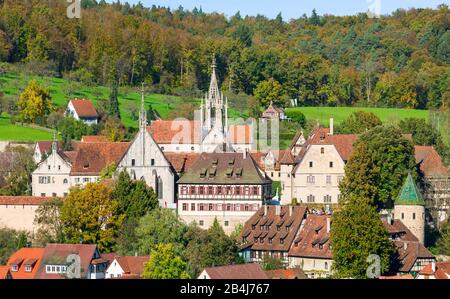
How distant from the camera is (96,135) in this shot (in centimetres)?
6938

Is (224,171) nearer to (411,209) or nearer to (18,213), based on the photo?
(411,209)

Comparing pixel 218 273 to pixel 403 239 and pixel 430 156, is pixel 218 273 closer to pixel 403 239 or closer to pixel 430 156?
pixel 403 239

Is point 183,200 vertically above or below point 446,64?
below

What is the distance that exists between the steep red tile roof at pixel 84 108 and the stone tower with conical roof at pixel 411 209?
111 feet

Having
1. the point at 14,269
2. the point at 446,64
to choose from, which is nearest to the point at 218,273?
the point at 14,269

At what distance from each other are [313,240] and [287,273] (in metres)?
4.47

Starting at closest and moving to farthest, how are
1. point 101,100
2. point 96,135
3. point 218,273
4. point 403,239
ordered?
point 218,273 → point 403,239 → point 96,135 → point 101,100

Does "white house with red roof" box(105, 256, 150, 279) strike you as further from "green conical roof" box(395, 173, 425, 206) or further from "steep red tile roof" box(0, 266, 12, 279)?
"green conical roof" box(395, 173, 425, 206)

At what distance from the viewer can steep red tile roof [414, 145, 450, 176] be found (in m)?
51.0

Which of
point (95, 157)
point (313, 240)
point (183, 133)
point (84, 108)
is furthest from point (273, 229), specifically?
point (84, 108)

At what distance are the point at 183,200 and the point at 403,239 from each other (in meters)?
9.95

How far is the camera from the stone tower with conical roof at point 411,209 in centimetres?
4416

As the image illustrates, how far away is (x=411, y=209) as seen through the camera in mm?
44375

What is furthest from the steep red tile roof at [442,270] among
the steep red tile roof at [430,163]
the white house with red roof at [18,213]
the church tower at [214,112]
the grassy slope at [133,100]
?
the grassy slope at [133,100]
